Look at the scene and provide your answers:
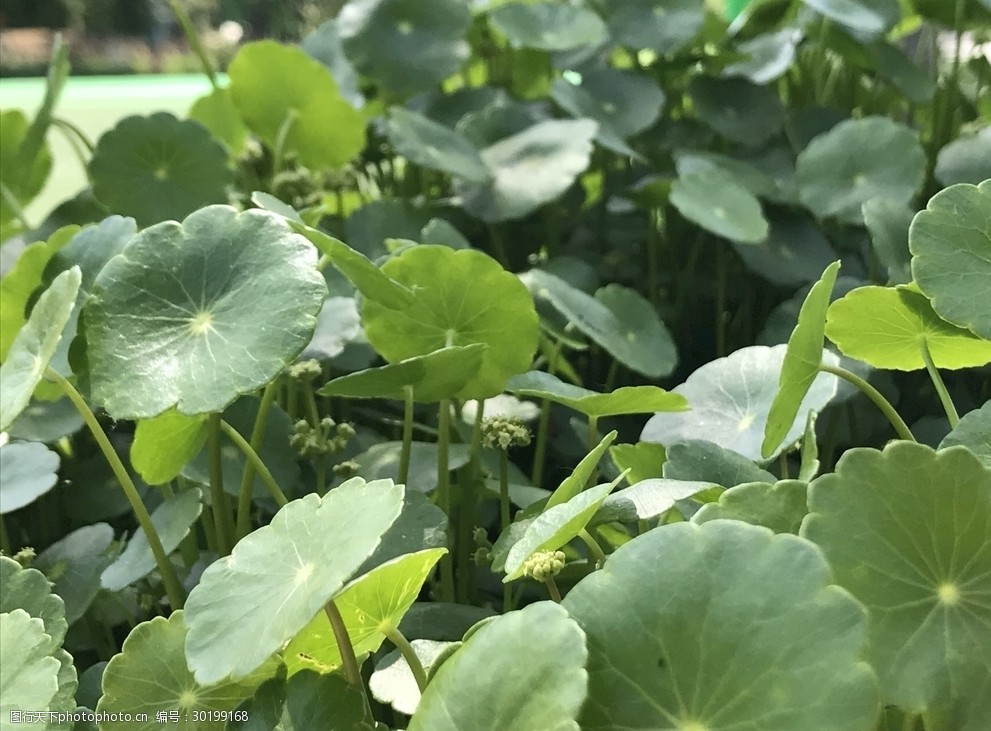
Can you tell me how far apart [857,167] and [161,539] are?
828 mm

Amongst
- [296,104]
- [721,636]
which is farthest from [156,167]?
[721,636]

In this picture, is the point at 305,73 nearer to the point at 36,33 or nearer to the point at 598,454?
the point at 598,454

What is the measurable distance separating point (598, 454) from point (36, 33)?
Answer: 92.5 inches

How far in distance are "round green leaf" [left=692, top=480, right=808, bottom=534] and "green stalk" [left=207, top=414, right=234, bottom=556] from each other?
0.31 meters

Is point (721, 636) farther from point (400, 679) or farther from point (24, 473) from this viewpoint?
point (24, 473)

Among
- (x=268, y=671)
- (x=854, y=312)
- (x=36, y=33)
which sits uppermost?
(x=854, y=312)

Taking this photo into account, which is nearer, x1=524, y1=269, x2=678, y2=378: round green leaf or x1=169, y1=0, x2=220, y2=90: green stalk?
x1=524, y1=269, x2=678, y2=378: round green leaf

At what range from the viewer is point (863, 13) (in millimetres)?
1029

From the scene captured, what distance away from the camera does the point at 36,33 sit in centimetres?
217

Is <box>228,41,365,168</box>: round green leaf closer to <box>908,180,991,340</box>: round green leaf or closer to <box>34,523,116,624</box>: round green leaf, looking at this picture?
<box>34,523,116,624</box>: round green leaf

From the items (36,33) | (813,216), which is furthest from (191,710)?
(36,33)

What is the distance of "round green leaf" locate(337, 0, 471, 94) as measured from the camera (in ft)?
3.54

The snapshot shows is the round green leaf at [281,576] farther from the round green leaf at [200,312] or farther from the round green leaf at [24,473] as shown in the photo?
the round green leaf at [24,473]

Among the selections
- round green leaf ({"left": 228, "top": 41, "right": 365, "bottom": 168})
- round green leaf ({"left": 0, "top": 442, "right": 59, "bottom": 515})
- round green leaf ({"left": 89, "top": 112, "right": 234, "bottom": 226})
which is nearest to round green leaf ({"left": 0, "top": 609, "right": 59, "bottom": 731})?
round green leaf ({"left": 0, "top": 442, "right": 59, "bottom": 515})
